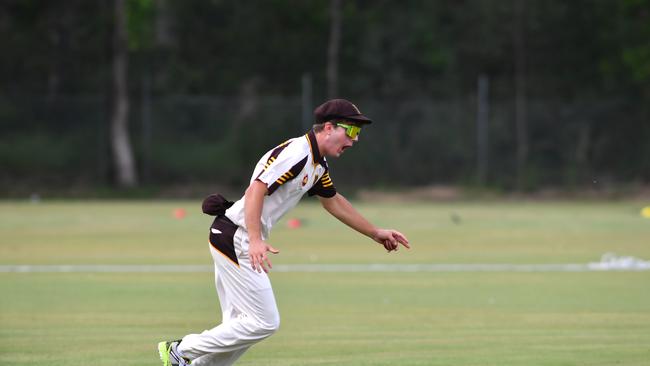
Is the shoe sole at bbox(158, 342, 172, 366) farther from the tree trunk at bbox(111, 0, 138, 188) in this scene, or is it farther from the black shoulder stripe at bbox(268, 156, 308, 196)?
the tree trunk at bbox(111, 0, 138, 188)

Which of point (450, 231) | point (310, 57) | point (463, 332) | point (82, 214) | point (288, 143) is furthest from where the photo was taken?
point (310, 57)

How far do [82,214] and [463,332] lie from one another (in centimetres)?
1810

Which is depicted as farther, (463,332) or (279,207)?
(463,332)

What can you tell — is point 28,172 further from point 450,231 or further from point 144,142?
point 450,231

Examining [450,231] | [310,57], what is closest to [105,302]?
[450,231]

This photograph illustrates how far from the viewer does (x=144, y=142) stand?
116 ft

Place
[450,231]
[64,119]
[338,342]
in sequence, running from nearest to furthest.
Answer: [338,342], [450,231], [64,119]

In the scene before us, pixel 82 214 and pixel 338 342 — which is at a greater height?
pixel 338 342

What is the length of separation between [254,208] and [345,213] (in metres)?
1.11

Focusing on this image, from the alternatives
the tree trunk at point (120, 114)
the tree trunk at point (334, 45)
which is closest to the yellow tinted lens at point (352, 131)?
the tree trunk at point (120, 114)

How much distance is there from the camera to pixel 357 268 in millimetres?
17156

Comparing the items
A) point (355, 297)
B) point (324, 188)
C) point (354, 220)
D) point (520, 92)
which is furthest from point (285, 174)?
point (520, 92)

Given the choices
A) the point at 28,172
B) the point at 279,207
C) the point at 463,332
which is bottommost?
the point at 28,172

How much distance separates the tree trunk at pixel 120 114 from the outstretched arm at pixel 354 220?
88.9 feet
